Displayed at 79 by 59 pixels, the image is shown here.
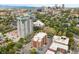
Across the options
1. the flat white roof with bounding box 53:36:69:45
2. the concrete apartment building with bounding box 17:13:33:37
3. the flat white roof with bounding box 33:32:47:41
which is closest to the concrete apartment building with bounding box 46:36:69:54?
the flat white roof with bounding box 53:36:69:45

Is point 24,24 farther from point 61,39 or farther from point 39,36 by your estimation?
point 61,39

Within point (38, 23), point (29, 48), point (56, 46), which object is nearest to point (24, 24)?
point (38, 23)

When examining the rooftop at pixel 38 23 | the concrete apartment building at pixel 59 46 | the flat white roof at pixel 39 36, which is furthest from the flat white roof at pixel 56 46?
the rooftop at pixel 38 23

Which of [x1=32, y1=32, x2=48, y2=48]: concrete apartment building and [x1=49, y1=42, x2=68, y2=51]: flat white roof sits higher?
[x1=32, y1=32, x2=48, y2=48]: concrete apartment building

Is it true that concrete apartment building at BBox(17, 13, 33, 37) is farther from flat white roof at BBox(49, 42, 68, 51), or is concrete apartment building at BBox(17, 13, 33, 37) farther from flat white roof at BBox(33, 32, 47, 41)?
flat white roof at BBox(49, 42, 68, 51)

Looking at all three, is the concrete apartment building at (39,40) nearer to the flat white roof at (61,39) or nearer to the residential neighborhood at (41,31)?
the residential neighborhood at (41,31)
